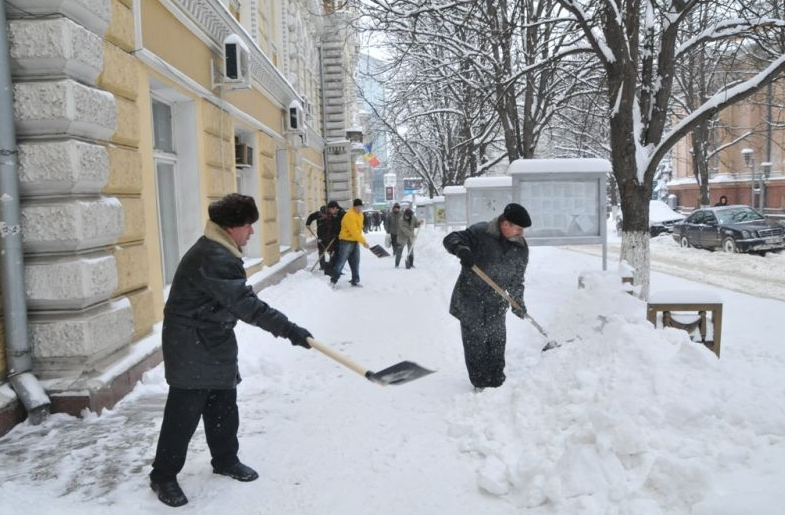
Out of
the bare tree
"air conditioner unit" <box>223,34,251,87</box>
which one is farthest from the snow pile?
"air conditioner unit" <box>223,34,251,87</box>

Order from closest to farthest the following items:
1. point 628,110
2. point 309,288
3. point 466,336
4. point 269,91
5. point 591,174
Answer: point 466,336
point 628,110
point 591,174
point 309,288
point 269,91

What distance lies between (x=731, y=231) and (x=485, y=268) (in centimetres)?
1556

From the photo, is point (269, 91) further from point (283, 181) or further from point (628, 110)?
point (628, 110)

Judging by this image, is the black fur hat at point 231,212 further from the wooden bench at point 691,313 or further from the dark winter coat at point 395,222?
the dark winter coat at point 395,222

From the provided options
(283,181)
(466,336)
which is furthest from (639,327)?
(283,181)

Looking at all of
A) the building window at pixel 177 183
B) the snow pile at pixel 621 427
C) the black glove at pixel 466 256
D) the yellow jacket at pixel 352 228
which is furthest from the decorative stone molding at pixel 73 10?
the yellow jacket at pixel 352 228

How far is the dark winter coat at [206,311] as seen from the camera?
3.15 m

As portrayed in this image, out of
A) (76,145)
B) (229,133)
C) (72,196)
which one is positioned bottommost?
(72,196)

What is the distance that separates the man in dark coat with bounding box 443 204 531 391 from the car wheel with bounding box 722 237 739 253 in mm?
15132

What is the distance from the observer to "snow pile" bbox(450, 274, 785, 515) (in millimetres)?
2918

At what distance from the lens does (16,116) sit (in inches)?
168

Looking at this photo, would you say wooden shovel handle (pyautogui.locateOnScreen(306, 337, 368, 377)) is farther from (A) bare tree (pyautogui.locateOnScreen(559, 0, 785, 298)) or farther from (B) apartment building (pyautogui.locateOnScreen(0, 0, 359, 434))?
(A) bare tree (pyautogui.locateOnScreen(559, 0, 785, 298))

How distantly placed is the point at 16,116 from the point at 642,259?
707cm

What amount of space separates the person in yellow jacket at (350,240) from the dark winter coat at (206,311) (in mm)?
7975
